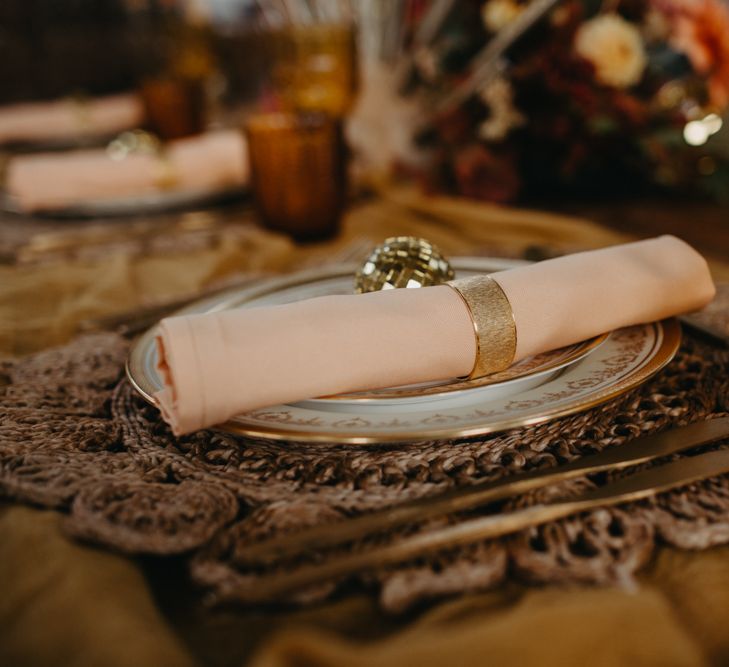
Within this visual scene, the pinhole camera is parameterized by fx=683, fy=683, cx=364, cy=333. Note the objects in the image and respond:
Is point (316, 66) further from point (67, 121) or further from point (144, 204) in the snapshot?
point (67, 121)

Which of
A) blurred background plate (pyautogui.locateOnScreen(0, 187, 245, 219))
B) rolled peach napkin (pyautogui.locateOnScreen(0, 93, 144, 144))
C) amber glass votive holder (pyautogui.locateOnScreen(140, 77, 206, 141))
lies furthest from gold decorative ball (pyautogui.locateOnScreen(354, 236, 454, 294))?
rolled peach napkin (pyautogui.locateOnScreen(0, 93, 144, 144))

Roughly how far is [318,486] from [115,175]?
737mm

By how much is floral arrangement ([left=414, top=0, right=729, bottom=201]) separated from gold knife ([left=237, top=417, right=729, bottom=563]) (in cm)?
71

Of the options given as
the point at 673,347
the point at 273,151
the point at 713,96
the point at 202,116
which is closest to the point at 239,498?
the point at 673,347

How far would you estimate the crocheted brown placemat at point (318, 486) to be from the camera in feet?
0.88

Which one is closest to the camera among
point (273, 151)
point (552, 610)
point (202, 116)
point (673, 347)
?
point (552, 610)

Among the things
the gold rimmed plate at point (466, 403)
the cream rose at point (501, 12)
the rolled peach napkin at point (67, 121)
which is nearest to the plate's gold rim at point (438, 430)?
the gold rimmed plate at point (466, 403)

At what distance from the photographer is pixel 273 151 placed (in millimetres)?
793

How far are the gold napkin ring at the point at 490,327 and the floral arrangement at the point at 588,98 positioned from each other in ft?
2.16

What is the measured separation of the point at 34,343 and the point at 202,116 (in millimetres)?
897

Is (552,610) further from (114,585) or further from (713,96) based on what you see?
(713,96)

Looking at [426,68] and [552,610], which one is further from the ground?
[426,68]

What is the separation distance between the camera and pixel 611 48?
36.2 inches

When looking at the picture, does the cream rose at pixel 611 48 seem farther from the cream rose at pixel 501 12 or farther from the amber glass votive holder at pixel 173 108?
the amber glass votive holder at pixel 173 108
